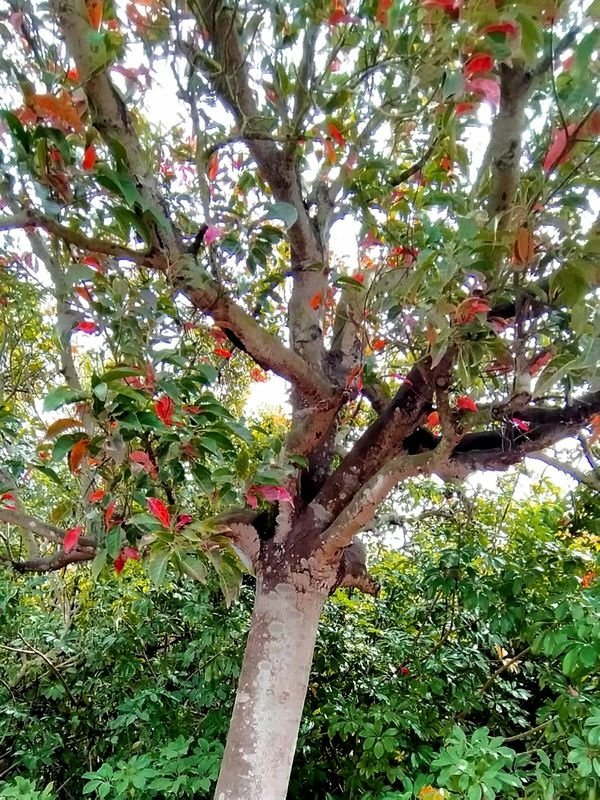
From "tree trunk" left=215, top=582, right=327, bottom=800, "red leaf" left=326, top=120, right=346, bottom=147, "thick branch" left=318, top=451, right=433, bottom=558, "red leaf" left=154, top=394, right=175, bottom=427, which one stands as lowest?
"tree trunk" left=215, top=582, right=327, bottom=800

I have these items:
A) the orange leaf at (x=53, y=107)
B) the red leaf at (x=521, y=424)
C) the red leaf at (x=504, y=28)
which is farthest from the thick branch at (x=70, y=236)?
the red leaf at (x=521, y=424)

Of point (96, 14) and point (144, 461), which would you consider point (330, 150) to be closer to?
point (96, 14)

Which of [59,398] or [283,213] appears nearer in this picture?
[59,398]

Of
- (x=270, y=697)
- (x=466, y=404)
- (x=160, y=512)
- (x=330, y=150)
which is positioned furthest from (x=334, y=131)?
(x=270, y=697)

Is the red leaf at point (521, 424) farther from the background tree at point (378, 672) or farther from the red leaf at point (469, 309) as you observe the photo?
the background tree at point (378, 672)

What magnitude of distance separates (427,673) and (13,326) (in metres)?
1.89

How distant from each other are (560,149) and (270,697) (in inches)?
50.2

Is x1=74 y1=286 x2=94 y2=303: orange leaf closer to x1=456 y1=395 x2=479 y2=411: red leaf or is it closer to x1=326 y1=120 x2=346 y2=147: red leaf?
x1=326 y1=120 x2=346 y2=147: red leaf

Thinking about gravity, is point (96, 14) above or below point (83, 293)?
above

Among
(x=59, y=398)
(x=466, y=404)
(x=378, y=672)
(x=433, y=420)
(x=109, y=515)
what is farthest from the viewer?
(x=378, y=672)

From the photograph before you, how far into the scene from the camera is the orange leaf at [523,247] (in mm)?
964

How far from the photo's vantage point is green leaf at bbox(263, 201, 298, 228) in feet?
4.01

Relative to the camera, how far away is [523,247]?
966mm

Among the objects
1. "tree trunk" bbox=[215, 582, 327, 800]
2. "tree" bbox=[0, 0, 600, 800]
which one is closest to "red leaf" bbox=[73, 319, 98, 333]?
"tree" bbox=[0, 0, 600, 800]
